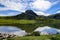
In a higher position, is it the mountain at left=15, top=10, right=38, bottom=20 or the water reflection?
the mountain at left=15, top=10, right=38, bottom=20

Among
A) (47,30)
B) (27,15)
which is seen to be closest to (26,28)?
(27,15)

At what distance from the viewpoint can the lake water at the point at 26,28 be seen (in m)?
2.00

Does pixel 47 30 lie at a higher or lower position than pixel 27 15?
lower

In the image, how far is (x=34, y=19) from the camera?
2.05m

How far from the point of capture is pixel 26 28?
2027 mm

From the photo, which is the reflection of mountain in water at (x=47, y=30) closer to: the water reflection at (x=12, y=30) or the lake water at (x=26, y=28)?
the lake water at (x=26, y=28)

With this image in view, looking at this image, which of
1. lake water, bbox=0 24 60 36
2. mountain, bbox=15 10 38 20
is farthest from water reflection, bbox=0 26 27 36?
mountain, bbox=15 10 38 20

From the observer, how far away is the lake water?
200cm

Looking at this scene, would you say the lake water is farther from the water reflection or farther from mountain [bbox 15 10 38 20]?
mountain [bbox 15 10 38 20]

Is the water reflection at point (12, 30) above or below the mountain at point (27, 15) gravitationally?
below

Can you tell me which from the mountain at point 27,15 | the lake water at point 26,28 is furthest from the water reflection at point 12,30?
the mountain at point 27,15

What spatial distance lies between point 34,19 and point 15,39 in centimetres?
36

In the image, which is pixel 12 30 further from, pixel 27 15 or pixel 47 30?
pixel 47 30

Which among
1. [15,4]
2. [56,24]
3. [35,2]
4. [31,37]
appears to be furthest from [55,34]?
[15,4]
